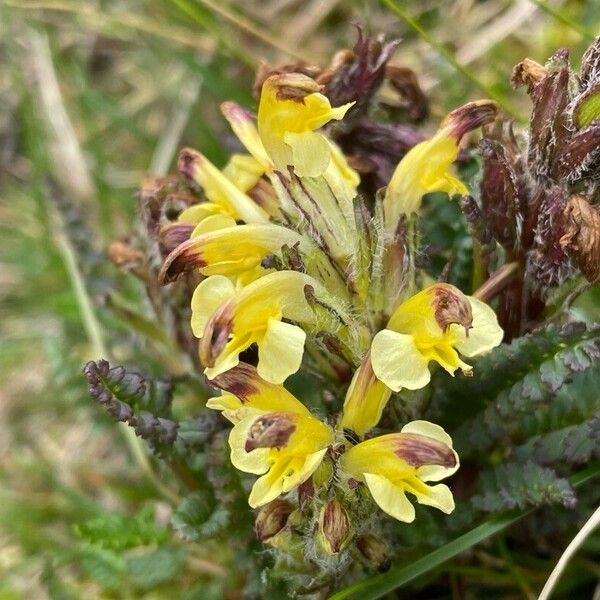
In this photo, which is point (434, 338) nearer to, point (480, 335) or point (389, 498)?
point (480, 335)

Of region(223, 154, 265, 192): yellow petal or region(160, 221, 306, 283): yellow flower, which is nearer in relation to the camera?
region(160, 221, 306, 283): yellow flower

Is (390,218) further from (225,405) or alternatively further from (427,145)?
(225,405)

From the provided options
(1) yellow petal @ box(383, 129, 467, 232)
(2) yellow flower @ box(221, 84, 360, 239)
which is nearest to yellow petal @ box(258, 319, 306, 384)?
(2) yellow flower @ box(221, 84, 360, 239)

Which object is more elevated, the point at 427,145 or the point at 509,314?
the point at 427,145

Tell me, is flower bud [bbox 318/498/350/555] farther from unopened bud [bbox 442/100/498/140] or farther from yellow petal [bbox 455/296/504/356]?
unopened bud [bbox 442/100/498/140]

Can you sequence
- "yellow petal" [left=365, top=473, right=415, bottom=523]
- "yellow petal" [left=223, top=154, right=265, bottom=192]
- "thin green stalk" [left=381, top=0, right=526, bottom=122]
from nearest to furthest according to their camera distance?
"yellow petal" [left=365, top=473, right=415, bottom=523] < "yellow petal" [left=223, top=154, right=265, bottom=192] < "thin green stalk" [left=381, top=0, right=526, bottom=122]

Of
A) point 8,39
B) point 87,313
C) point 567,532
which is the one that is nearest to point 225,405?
point 567,532
